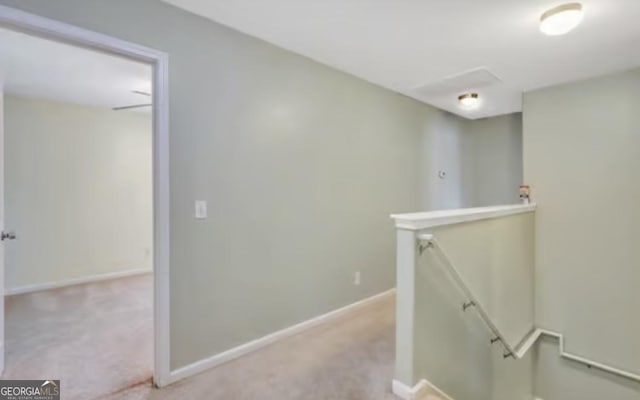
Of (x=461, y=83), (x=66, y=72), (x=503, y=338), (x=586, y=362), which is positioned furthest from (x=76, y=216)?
(x=586, y=362)

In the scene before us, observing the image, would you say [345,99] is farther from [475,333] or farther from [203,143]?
[475,333]

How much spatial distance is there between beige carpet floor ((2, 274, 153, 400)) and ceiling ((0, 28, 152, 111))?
2.07 metres

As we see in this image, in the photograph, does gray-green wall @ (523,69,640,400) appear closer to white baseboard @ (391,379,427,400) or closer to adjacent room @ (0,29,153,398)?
white baseboard @ (391,379,427,400)

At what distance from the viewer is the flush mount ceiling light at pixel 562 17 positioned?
1938mm

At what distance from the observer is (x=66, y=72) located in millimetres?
3068

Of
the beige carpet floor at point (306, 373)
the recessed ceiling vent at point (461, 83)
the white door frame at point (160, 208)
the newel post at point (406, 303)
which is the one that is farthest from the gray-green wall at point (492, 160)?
the white door frame at point (160, 208)

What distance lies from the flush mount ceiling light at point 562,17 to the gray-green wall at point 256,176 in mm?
1686

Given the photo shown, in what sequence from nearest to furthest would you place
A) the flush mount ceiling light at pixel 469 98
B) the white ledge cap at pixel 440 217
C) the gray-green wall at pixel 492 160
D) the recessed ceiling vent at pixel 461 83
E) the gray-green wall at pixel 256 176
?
the white ledge cap at pixel 440 217 < the gray-green wall at pixel 256 176 < the recessed ceiling vent at pixel 461 83 < the flush mount ceiling light at pixel 469 98 < the gray-green wall at pixel 492 160

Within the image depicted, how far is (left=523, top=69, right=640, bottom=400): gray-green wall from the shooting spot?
3.03 metres

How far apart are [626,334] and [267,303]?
3.43 m

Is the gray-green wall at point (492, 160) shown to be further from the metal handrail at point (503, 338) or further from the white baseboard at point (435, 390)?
the white baseboard at point (435, 390)

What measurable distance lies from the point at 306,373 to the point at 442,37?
2.63m

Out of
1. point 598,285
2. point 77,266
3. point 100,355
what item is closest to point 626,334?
point 598,285

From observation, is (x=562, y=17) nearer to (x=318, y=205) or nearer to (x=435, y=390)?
(x=318, y=205)
